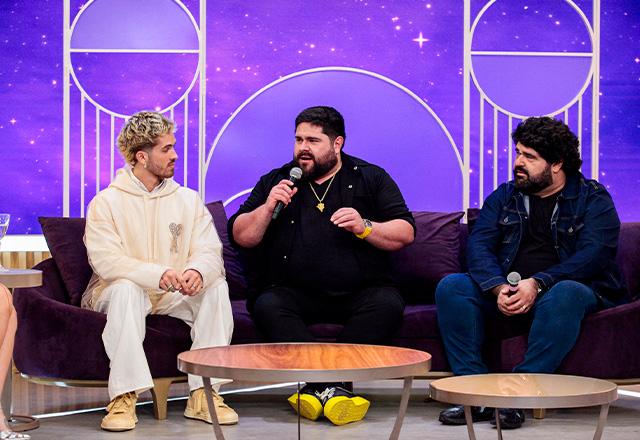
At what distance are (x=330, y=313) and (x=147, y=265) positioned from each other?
30.6 inches

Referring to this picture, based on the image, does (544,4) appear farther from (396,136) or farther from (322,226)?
(322,226)

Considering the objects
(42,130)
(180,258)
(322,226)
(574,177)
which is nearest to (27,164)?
(42,130)

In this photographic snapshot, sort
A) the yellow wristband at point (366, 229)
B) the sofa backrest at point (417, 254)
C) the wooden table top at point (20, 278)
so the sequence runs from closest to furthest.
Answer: the wooden table top at point (20, 278)
the yellow wristband at point (366, 229)
the sofa backrest at point (417, 254)

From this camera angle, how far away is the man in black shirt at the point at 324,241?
3924 millimetres

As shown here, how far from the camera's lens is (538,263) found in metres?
4.01

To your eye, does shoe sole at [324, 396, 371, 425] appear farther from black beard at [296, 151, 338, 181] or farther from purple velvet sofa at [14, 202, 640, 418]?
black beard at [296, 151, 338, 181]

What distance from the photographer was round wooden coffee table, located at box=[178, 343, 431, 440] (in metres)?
2.38

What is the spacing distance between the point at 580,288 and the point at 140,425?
1714mm

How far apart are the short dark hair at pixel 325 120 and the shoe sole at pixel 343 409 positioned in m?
1.17

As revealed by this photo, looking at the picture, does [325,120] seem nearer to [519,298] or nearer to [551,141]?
[551,141]

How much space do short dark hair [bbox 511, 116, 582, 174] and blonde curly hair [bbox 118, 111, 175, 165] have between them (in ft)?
4.82

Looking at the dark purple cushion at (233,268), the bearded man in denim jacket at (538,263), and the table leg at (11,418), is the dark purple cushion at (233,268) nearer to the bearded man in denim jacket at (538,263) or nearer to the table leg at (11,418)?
the bearded man in denim jacket at (538,263)

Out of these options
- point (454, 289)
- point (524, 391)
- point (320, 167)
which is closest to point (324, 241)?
point (320, 167)

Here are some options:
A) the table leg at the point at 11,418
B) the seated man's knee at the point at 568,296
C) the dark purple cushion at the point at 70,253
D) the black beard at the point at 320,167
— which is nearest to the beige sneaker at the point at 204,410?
the table leg at the point at 11,418
